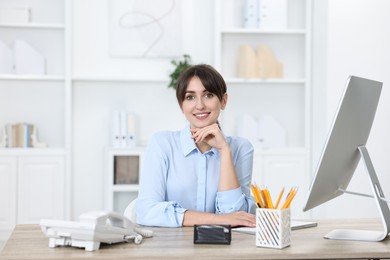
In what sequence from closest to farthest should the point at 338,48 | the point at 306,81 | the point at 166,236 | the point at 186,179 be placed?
the point at 166,236, the point at 186,179, the point at 338,48, the point at 306,81

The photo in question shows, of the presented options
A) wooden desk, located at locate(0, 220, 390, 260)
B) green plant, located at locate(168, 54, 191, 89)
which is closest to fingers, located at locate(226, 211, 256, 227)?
wooden desk, located at locate(0, 220, 390, 260)

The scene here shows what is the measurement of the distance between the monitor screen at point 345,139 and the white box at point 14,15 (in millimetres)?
3624

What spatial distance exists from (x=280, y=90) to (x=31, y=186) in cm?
223

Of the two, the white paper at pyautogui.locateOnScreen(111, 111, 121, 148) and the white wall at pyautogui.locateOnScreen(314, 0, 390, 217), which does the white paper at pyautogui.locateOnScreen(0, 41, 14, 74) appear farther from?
the white wall at pyautogui.locateOnScreen(314, 0, 390, 217)

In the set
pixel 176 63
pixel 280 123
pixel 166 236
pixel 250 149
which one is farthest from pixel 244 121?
pixel 166 236

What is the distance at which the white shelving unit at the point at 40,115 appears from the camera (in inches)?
195

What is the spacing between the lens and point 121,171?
16.8ft

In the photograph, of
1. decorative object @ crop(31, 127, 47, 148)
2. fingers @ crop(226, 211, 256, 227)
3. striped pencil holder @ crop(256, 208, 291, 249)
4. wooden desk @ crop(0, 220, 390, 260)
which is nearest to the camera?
wooden desk @ crop(0, 220, 390, 260)

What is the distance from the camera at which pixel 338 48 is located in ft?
16.2

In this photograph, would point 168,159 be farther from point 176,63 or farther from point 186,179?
point 176,63

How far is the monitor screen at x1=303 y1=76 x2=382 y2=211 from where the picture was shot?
6.41ft

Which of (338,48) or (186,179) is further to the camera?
(338,48)

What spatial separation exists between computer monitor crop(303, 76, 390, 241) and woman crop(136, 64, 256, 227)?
19.3 inches

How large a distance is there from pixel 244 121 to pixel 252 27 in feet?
2.57
